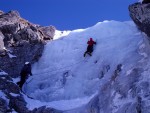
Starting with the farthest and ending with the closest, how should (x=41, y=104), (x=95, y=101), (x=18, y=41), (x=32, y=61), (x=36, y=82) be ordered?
(x=18, y=41) < (x=32, y=61) < (x=36, y=82) < (x=41, y=104) < (x=95, y=101)

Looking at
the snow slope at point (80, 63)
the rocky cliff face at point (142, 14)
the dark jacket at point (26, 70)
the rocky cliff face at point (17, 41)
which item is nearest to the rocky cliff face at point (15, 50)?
the rocky cliff face at point (17, 41)

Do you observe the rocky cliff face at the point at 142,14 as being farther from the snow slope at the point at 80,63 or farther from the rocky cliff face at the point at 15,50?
the rocky cliff face at the point at 15,50

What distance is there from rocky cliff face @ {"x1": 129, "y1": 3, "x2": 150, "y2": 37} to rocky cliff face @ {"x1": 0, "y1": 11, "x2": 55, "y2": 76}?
9396 mm

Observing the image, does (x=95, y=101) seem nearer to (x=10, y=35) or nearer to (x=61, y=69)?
(x=61, y=69)

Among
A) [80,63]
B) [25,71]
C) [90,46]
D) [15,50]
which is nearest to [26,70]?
[25,71]

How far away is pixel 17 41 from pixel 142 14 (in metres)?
12.8

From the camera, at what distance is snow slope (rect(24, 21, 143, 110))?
68.4 ft

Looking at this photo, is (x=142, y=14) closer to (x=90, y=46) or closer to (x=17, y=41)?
(x=90, y=46)

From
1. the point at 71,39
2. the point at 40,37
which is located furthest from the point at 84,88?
the point at 40,37

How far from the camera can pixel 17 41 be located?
1110 inches

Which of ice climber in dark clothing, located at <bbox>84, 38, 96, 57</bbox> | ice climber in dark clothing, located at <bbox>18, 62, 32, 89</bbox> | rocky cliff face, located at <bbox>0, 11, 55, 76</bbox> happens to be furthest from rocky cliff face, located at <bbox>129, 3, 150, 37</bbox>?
rocky cliff face, located at <bbox>0, 11, 55, 76</bbox>

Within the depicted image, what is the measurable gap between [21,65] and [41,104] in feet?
16.1

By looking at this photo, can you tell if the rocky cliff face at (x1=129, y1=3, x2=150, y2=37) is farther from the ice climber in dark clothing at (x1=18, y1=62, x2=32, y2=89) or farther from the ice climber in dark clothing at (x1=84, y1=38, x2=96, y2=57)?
the ice climber in dark clothing at (x1=18, y1=62, x2=32, y2=89)

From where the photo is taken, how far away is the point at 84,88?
841 inches
